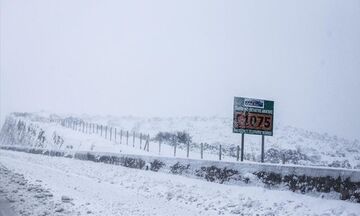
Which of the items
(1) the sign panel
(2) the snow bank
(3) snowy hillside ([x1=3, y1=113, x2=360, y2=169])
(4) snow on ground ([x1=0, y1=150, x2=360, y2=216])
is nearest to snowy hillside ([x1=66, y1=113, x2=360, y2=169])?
(3) snowy hillside ([x1=3, y1=113, x2=360, y2=169])

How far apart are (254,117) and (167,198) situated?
25.7 ft

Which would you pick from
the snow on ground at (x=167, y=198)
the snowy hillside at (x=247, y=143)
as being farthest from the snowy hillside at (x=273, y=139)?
the snow on ground at (x=167, y=198)

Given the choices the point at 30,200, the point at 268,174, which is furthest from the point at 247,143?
the point at 30,200

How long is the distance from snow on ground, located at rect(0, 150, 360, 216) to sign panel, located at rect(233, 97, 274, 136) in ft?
15.6

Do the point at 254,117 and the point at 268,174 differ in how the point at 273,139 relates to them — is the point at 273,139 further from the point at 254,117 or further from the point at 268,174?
the point at 268,174

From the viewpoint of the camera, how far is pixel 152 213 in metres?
13.8

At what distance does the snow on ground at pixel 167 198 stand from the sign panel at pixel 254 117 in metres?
4.75

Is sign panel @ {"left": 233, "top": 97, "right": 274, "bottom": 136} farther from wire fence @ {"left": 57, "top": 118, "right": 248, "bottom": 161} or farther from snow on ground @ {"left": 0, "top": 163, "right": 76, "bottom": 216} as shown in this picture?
snow on ground @ {"left": 0, "top": 163, "right": 76, "bottom": 216}

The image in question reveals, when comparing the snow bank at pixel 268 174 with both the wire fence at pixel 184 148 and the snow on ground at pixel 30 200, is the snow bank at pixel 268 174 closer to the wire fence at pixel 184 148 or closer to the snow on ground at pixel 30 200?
the snow on ground at pixel 30 200

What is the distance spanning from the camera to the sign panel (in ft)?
74.9

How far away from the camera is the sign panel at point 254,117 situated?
74.9 ft

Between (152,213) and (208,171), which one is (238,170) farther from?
(152,213)

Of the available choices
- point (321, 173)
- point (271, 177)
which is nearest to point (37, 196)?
point (271, 177)

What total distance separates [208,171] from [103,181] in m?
6.62
